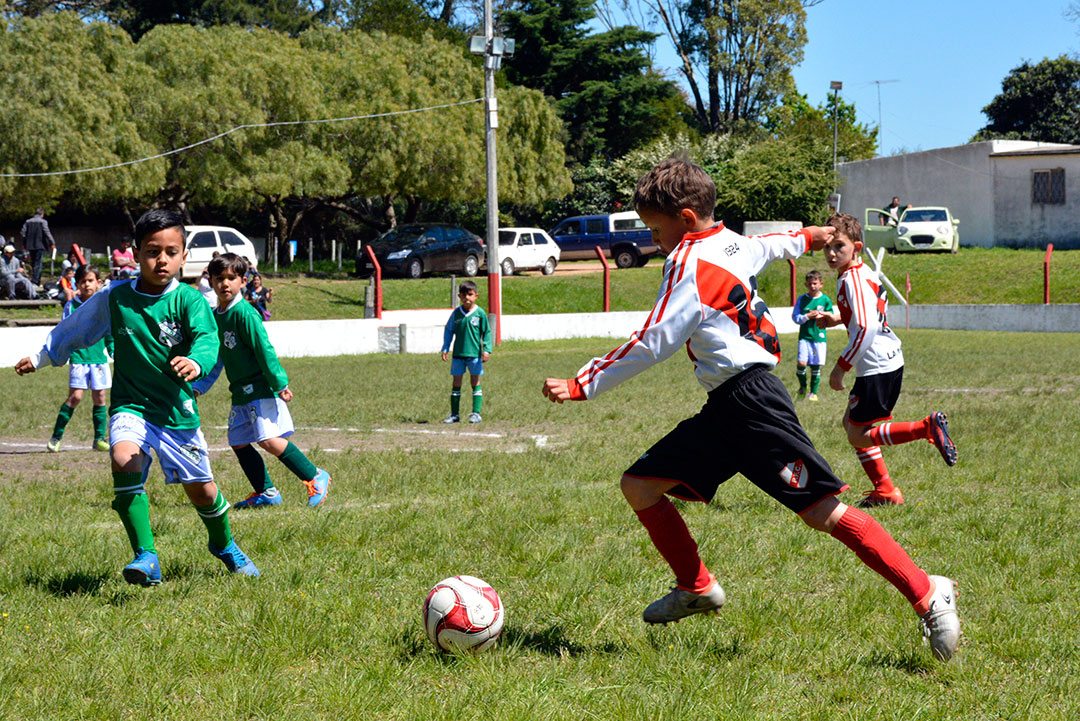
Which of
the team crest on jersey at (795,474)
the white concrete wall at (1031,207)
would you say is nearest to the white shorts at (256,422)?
the team crest on jersey at (795,474)

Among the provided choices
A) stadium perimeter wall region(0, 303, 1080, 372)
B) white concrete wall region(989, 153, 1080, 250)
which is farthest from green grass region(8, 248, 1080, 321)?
white concrete wall region(989, 153, 1080, 250)

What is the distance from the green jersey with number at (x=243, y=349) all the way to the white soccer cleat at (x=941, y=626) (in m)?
4.55

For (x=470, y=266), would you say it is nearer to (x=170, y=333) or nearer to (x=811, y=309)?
(x=811, y=309)

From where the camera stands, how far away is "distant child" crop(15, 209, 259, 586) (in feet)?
16.0

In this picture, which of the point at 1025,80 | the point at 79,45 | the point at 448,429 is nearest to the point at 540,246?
the point at 79,45

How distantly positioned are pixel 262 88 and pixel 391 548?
31.0 m

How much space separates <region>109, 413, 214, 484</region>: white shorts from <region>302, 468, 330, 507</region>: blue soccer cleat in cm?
222

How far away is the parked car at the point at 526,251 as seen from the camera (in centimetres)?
3750

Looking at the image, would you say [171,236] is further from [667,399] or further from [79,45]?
[79,45]

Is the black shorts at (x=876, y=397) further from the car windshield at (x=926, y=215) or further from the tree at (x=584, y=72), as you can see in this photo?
the tree at (x=584, y=72)

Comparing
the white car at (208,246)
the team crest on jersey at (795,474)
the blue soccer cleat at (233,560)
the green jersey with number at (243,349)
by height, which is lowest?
the blue soccer cleat at (233,560)

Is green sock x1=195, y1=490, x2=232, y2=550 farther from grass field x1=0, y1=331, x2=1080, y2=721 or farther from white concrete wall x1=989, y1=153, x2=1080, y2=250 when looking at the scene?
white concrete wall x1=989, y1=153, x2=1080, y2=250

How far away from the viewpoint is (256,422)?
7.30m

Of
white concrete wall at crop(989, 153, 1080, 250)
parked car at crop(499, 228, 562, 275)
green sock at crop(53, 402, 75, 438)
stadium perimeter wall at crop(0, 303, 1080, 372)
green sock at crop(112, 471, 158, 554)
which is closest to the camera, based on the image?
green sock at crop(112, 471, 158, 554)
